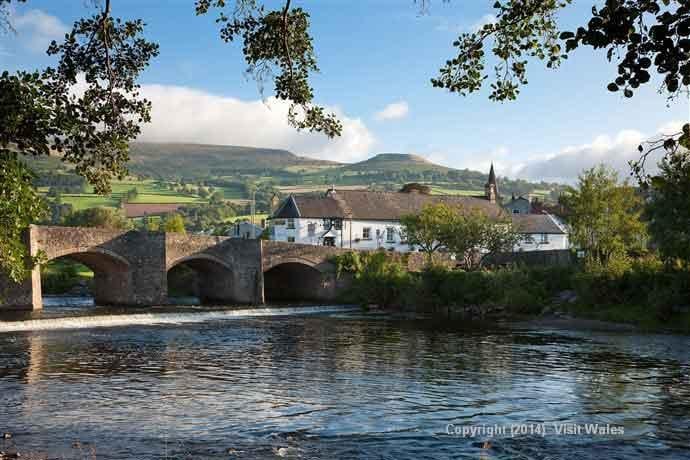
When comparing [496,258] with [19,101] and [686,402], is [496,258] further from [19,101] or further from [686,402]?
[19,101]

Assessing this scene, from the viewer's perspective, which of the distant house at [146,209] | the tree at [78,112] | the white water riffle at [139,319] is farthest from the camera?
the distant house at [146,209]

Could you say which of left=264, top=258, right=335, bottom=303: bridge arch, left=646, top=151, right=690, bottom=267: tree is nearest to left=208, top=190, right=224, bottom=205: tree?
left=264, top=258, right=335, bottom=303: bridge arch

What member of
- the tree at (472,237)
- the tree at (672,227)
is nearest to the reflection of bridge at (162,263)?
the tree at (472,237)

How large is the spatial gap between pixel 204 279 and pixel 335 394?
38.9 meters

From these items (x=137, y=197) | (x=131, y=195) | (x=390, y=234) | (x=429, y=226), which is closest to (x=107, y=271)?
(x=429, y=226)

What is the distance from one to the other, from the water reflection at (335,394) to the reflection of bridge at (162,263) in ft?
37.8

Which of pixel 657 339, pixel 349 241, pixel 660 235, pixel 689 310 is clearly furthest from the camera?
pixel 349 241

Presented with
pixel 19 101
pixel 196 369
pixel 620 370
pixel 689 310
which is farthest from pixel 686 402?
pixel 689 310

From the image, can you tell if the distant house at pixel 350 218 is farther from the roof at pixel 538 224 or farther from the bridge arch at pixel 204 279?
the bridge arch at pixel 204 279

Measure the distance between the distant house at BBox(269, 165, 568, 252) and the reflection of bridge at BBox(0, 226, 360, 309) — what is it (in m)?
15.7

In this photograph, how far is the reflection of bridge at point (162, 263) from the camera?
124ft

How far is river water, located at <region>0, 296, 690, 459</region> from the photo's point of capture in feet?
36.5

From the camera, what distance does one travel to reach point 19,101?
9000mm

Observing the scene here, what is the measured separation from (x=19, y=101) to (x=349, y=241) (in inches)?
2450
